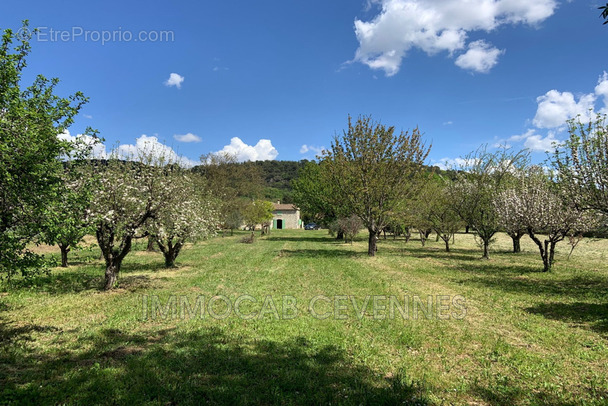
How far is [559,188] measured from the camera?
51.6 ft

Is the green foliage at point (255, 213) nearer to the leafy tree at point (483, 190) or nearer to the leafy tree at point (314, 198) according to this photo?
the leafy tree at point (314, 198)

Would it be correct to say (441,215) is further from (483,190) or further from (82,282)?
(82,282)

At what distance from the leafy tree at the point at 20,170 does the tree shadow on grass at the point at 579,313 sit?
12.9 m

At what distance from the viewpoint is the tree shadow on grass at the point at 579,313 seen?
8438 mm

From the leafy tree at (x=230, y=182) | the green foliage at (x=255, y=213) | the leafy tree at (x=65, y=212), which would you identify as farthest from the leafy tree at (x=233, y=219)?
the leafy tree at (x=65, y=212)

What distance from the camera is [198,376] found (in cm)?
528

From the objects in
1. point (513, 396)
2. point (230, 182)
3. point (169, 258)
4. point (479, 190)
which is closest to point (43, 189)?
point (513, 396)

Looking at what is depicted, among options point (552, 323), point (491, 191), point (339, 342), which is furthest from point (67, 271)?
point (491, 191)

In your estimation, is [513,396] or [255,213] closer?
[513,396]

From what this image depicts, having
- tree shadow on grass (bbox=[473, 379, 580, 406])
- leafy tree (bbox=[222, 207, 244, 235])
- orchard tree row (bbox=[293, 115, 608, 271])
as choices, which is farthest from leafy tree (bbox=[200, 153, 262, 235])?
tree shadow on grass (bbox=[473, 379, 580, 406])

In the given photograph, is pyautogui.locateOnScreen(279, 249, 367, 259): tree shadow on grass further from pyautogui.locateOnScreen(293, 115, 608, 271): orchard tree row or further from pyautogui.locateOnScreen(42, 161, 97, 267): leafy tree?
pyautogui.locateOnScreen(42, 161, 97, 267): leafy tree

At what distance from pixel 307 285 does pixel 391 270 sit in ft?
20.3

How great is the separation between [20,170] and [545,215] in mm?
20148

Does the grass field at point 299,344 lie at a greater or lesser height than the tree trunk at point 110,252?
lesser
